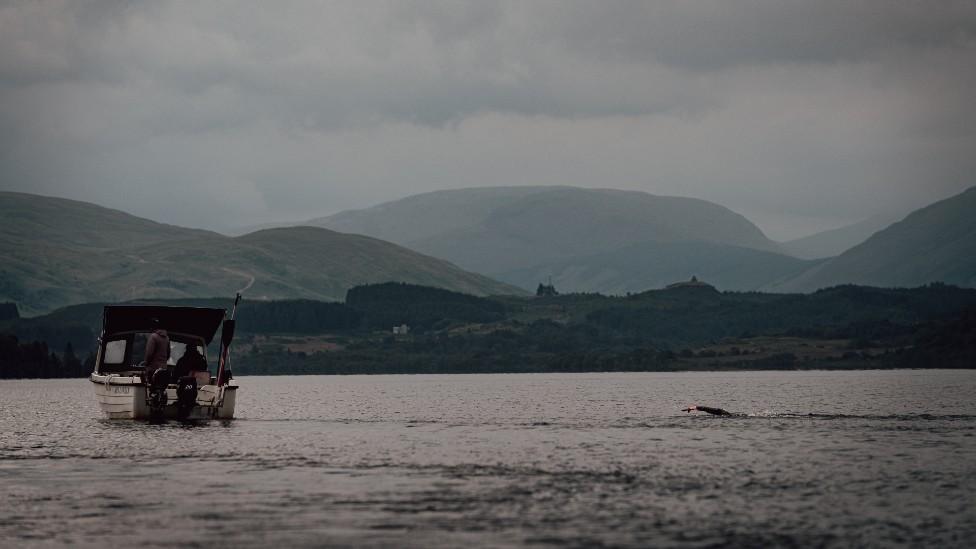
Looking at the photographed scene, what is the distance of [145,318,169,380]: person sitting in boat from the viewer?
89.2 metres

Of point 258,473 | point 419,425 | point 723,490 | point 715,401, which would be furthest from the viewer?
point 715,401

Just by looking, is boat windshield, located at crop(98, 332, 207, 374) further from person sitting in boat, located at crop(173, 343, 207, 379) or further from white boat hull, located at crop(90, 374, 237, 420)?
person sitting in boat, located at crop(173, 343, 207, 379)

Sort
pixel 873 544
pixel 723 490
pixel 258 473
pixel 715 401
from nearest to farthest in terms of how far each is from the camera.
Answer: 1. pixel 873 544
2. pixel 723 490
3. pixel 258 473
4. pixel 715 401

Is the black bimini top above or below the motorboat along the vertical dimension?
above

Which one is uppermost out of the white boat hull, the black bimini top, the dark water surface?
the black bimini top

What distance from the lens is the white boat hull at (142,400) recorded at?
294 feet

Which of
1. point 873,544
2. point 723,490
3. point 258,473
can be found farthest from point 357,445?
point 873,544

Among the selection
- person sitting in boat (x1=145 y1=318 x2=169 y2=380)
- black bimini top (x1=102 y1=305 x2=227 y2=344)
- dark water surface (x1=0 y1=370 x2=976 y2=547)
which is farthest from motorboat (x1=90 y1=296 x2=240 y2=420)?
dark water surface (x1=0 y1=370 x2=976 y2=547)

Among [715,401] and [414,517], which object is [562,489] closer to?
[414,517]

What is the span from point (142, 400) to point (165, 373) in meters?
2.70

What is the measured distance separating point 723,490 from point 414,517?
14122 mm

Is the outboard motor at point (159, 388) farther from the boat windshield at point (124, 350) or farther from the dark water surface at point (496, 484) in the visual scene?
the boat windshield at point (124, 350)

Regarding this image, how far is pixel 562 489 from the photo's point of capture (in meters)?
55.3

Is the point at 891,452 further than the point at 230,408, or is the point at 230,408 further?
the point at 230,408
